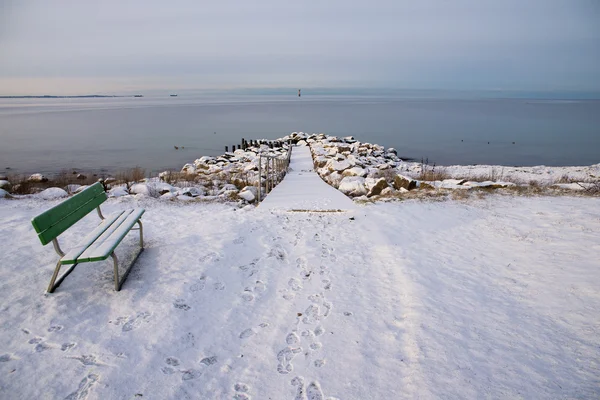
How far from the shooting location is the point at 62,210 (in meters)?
3.63

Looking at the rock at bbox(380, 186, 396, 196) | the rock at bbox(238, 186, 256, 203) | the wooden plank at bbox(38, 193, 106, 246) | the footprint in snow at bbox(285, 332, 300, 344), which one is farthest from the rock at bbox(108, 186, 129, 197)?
the footprint in snow at bbox(285, 332, 300, 344)

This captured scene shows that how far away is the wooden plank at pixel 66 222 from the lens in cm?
321

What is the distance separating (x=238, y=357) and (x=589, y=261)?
15.7ft

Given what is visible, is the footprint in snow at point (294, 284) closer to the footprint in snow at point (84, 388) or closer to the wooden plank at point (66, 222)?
the footprint in snow at point (84, 388)

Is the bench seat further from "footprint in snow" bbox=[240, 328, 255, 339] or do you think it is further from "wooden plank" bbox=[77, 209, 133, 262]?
"footprint in snow" bbox=[240, 328, 255, 339]

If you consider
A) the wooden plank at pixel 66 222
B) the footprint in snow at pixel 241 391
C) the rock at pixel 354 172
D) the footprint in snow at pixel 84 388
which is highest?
the wooden plank at pixel 66 222

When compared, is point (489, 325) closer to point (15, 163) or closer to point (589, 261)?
point (589, 261)

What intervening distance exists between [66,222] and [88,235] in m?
0.28

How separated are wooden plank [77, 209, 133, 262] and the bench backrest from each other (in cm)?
33

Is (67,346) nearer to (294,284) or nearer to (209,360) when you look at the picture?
(209,360)

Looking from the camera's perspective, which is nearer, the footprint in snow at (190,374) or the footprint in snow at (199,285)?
the footprint in snow at (190,374)

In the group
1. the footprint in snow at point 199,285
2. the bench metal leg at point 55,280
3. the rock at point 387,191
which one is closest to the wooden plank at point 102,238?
the bench metal leg at point 55,280

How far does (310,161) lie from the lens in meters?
16.5

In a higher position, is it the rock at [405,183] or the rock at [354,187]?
the rock at [405,183]
